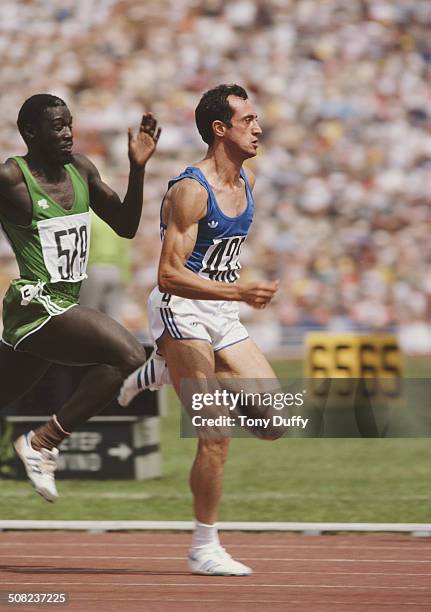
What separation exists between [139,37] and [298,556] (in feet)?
47.2

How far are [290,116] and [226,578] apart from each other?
44.7ft

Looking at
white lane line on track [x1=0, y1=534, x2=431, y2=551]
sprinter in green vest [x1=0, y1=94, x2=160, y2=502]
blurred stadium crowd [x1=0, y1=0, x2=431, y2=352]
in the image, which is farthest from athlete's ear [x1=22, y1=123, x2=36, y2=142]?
blurred stadium crowd [x1=0, y1=0, x2=431, y2=352]

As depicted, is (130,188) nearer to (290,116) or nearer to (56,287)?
(56,287)

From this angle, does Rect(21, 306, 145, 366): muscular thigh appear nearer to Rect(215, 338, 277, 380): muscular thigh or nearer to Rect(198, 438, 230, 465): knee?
Rect(215, 338, 277, 380): muscular thigh

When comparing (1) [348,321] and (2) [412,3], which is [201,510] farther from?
(2) [412,3]

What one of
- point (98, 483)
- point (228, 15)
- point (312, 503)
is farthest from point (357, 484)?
point (228, 15)

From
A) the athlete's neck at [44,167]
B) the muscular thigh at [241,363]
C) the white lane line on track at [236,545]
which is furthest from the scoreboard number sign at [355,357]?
the athlete's neck at [44,167]

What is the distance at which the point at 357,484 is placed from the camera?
10.0m

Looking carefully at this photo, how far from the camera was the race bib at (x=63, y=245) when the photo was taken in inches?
247

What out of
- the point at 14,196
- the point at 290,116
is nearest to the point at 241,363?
the point at 14,196

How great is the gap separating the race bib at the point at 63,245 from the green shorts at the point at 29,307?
0.06 metres

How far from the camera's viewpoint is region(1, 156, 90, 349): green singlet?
6.28m

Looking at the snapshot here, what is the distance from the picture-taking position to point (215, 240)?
20.6 feet

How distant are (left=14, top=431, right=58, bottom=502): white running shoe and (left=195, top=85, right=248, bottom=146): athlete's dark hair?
1631 millimetres
